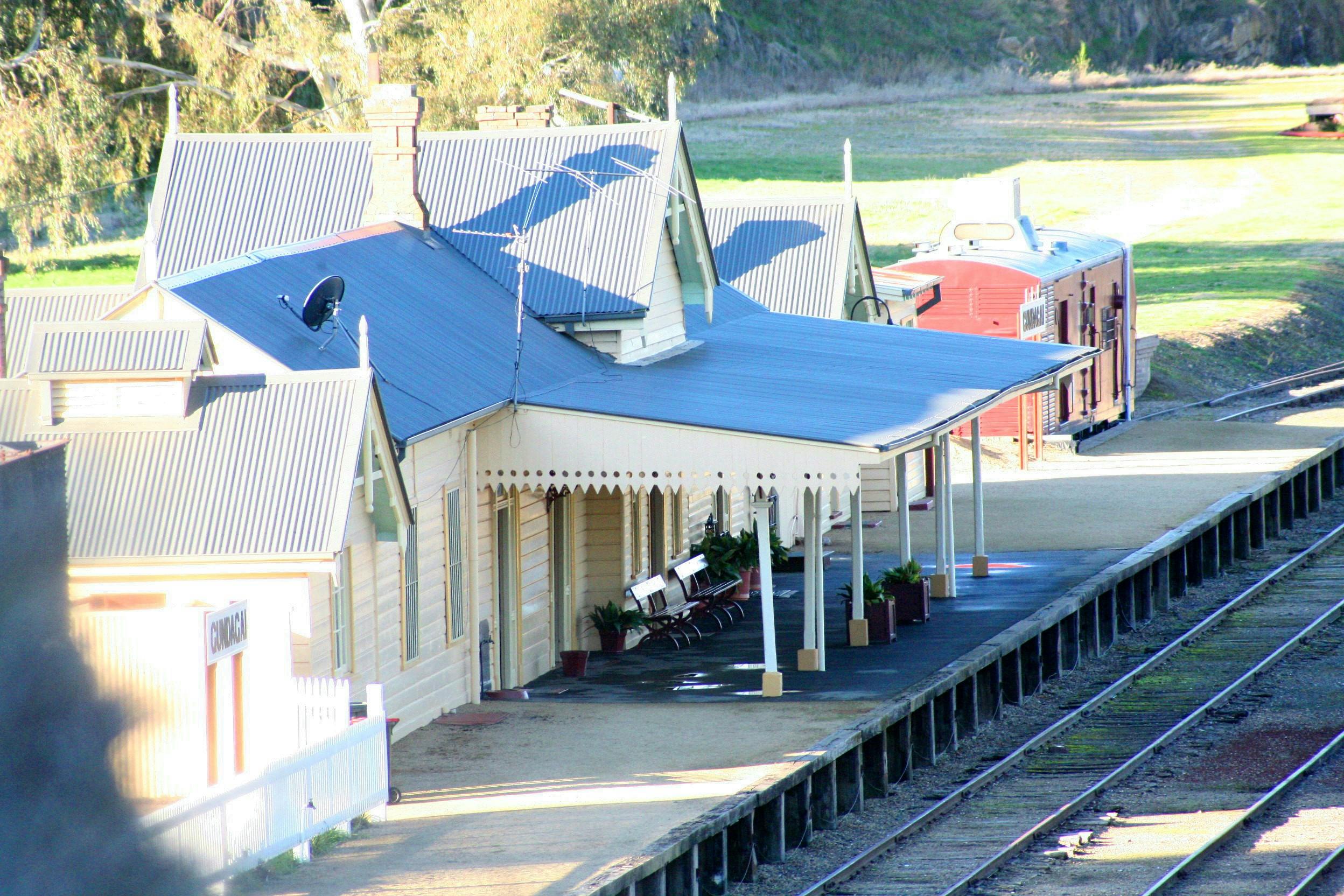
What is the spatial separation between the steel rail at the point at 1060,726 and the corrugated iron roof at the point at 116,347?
19.5 ft

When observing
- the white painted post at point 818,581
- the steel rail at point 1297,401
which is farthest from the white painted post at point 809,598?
the steel rail at point 1297,401

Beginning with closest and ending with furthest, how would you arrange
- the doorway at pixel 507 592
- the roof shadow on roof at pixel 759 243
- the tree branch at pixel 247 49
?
1. the doorway at pixel 507 592
2. the roof shadow on roof at pixel 759 243
3. the tree branch at pixel 247 49

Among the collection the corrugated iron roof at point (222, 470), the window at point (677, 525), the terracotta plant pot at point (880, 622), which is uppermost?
the corrugated iron roof at point (222, 470)

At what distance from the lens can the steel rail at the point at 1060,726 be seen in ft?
50.7

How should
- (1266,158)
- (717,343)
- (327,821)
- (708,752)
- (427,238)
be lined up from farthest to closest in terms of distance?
(1266,158)
(717,343)
(427,238)
(708,752)
(327,821)

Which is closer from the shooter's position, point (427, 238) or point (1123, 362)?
point (427, 238)

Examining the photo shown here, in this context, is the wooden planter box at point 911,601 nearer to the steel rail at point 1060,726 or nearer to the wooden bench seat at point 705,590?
the wooden bench seat at point 705,590

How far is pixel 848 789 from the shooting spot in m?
17.2

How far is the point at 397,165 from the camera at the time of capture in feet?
70.1

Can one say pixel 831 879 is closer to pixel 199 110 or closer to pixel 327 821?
pixel 327 821

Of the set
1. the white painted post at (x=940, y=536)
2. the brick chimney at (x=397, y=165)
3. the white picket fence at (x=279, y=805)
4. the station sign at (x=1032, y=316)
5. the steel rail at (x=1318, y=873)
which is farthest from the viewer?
the station sign at (x=1032, y=316)

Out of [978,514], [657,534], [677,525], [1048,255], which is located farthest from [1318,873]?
[1048,255]

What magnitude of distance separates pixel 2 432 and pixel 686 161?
918cm

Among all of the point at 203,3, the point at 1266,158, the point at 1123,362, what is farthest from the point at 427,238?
the point at 1266,158
